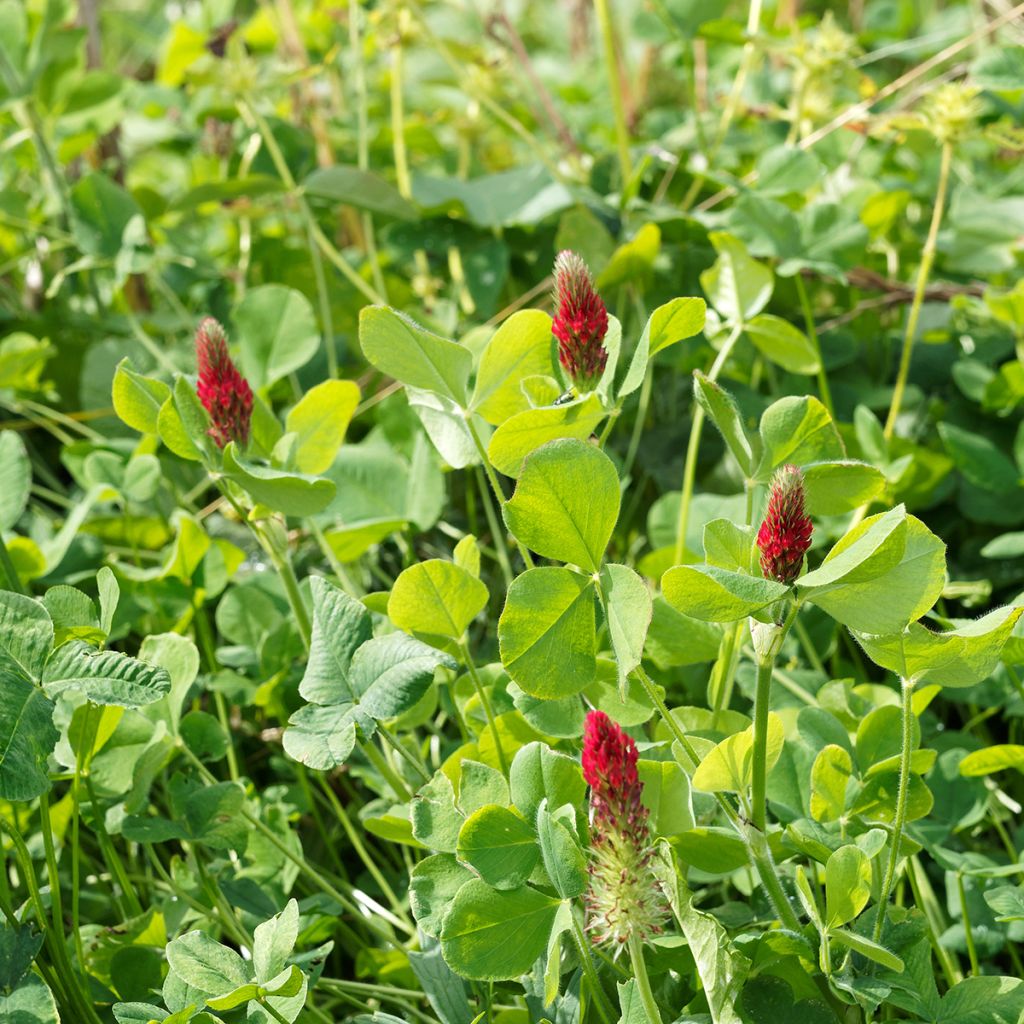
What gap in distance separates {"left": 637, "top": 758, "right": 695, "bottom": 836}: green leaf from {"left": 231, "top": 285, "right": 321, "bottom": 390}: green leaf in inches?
23.8

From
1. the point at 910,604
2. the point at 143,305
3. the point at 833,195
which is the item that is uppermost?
the point at 910,604

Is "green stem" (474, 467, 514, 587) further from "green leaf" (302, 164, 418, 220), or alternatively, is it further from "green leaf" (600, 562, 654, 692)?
"green leaf" (600, 562, 654, 692)

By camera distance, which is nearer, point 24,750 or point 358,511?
point 24,750

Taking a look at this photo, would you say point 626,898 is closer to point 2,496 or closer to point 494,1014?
point 494,1014

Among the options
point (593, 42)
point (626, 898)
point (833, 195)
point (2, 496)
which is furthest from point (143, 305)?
point (593, 42)

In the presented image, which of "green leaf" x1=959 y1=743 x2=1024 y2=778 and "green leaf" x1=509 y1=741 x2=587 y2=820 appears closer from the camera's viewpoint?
"green leaf" x1=509 y1=741 x2=587 y2=820

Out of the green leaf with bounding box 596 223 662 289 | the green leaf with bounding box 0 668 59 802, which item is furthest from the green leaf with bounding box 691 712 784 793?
the green leaf with bounding box 596 223 662 289

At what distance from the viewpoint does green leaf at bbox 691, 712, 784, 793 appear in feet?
1.94

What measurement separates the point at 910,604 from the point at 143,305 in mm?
1309

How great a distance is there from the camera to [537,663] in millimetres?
630

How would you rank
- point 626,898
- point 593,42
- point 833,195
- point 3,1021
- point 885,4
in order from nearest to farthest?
1. point 626,898
2. point 3,1021
3. point 833,195
4. point 885,4
5. point 593,42

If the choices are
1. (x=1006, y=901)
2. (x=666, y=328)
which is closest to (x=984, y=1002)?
(x=1006, y=901)

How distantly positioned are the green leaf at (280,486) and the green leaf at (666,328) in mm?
187

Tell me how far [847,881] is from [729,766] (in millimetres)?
79
